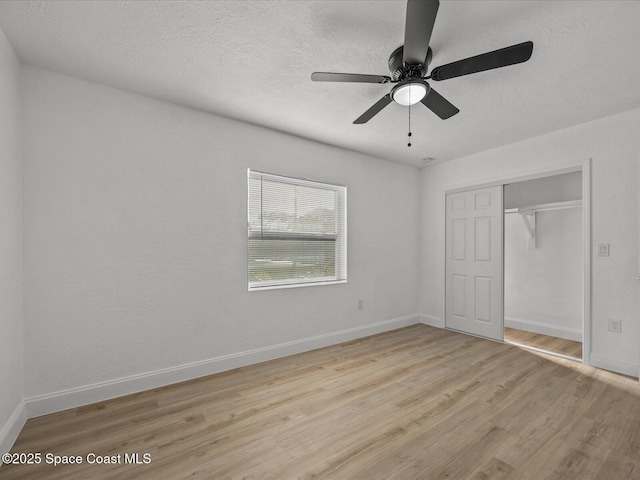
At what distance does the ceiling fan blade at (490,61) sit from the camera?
59.7 inches

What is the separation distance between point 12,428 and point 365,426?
2.25 m

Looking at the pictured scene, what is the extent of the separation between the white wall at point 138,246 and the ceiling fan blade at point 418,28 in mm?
1936

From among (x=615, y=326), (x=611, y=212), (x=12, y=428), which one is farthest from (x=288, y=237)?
(x=615, y=326)

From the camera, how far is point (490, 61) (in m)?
1.61

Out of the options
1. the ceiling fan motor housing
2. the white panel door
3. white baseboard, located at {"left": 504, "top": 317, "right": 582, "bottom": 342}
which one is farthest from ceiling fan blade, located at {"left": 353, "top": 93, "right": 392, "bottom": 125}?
white baseboard, located at {"left": 504, "top": 317, "right": 582, "bottom": 342}

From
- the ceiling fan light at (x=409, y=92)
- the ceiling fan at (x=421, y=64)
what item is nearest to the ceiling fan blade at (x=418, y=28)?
the ceiling fan at (x=421, y=64)

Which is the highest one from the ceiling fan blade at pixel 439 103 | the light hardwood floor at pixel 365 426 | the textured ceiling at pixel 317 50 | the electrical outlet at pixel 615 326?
the textured ceiling at pixel 317 50

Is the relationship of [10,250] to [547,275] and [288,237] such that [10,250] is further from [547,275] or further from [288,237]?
[547,275]

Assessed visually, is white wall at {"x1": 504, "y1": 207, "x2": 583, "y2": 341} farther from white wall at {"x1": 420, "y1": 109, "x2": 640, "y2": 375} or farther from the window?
the window

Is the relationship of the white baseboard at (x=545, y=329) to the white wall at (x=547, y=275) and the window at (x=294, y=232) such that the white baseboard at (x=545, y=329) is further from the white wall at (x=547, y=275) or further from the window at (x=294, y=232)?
the window at (x=294, y=232)

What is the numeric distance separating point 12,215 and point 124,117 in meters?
1.09

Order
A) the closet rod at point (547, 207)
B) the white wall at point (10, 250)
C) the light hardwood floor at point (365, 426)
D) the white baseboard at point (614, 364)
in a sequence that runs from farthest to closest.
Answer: the closet rod at point (547, 207) → the white baseboard at point (614, 364) → the white wall at point (10, 250) → the light hardwood floor at point (365, 426)

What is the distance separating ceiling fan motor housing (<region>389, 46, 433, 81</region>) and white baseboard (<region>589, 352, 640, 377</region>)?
10.8 ft

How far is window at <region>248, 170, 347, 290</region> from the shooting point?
3209 mm
